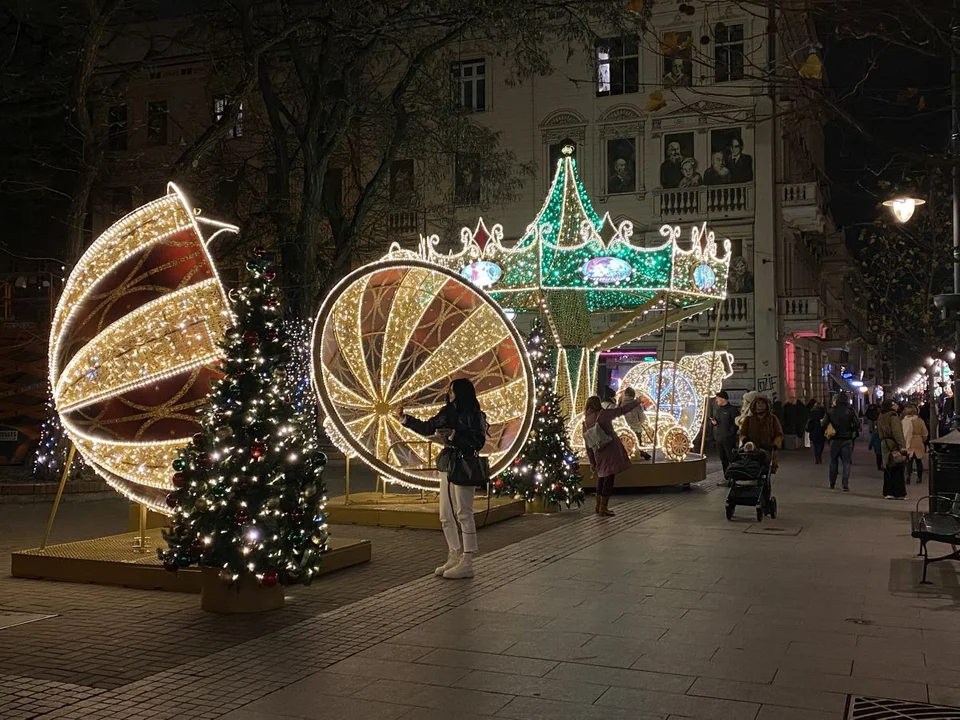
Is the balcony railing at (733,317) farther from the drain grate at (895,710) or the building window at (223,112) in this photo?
the drain grate at (895,710)

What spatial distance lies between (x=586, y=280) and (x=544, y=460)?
3807 millimetres

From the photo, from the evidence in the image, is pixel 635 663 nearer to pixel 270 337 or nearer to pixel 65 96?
pixel 270 337

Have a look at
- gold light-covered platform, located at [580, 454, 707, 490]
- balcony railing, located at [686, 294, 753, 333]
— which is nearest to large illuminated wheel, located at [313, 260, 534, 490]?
gold light-covered platform, located at [580, 454, 707, 490]

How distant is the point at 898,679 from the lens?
6.04 metres

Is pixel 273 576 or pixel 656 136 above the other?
pixel 656 136

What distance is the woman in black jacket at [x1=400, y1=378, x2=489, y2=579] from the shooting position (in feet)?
30.8

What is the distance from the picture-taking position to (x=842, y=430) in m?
17.6

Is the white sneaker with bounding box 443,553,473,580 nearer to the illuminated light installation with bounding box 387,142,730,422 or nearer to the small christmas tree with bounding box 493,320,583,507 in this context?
the small christmas tree with bounding box 493,320,583,507

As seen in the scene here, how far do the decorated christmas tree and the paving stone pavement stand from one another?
46cm

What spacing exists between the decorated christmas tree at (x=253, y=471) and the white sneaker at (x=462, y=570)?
4.24 feet

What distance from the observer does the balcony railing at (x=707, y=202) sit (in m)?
32.2

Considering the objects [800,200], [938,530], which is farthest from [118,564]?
[800,200]

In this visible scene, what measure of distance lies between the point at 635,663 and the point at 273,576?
3.07 meters

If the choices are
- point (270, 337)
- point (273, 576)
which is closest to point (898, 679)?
point (273, 576)
